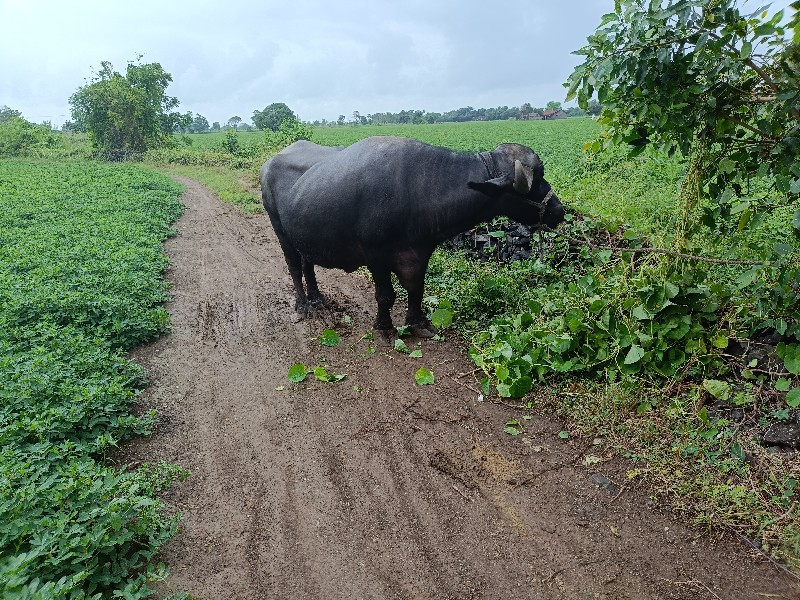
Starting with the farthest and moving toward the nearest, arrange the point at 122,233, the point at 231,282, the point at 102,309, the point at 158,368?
the point at 122,233 → the point at 231,282 → the point at 102,309 → the point at 158,368

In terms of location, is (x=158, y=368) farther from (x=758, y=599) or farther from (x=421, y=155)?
(x=758, y=599)

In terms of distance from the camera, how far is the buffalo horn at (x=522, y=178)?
5078 mm

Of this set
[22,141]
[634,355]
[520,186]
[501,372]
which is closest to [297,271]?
[520,186]

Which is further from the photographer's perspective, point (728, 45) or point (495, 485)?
→ point (495, 485)

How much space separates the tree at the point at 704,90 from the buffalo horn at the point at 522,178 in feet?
3.44

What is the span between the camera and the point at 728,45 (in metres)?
3.05

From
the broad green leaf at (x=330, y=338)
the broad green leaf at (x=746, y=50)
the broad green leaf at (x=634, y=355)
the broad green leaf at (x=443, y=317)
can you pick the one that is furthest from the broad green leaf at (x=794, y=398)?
the broad green leaf at (x=330, y=338)

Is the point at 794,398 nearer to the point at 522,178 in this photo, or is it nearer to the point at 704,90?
the point at 704,90

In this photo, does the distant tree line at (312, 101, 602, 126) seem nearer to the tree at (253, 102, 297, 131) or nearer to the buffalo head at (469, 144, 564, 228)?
the tree at (253, 102, 297, 131)

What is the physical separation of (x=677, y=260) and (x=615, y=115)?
125cm

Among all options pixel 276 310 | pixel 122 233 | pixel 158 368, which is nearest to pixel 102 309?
pixel 158 368

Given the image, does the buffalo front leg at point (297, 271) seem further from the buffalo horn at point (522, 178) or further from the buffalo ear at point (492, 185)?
the buffalo horn at point (522, 178)

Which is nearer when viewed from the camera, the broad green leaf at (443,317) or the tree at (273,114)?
the broad green leaf at (443,317)

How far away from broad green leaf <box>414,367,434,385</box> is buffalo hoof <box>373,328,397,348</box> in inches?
31.2
